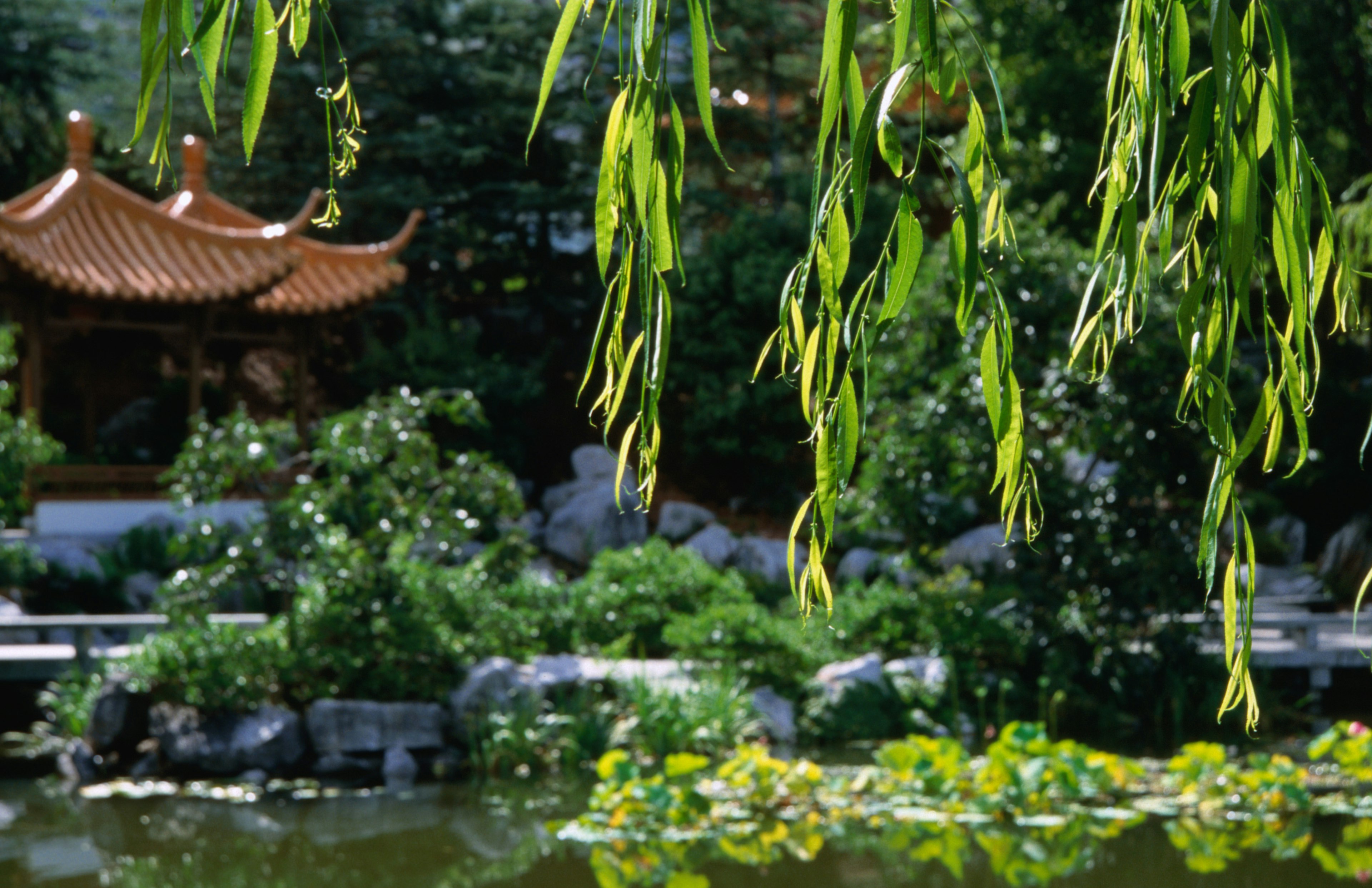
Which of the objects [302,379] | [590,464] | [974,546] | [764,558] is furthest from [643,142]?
[590,464]

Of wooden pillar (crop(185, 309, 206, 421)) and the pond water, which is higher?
wooden pillar (crop(185, 309, 206, 421))

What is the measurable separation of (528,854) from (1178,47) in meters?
4.50

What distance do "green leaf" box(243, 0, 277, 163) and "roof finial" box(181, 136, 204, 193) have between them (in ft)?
37.4

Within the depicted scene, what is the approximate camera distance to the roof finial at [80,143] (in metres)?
10.8

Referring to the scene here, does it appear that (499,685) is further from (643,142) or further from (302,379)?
(302,379)

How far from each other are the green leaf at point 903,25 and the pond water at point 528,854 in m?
3.80

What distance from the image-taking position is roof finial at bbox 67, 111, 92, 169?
10.8 meters

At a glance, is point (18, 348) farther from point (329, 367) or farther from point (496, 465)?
point (496, 465)

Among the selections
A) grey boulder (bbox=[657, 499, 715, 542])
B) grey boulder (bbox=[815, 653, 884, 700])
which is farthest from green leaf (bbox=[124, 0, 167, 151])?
grey boulder (bbox=[657, 499, 715, 542])

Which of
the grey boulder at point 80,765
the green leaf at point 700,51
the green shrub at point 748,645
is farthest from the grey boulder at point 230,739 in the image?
the green leaf at point 700,51

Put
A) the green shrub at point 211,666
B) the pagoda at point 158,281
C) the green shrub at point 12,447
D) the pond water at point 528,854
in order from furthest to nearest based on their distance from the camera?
the pagoda at point 158,281 < the green shrub at point 12,447 < the green shrub at point 211,666 < the pond water at point 528,854

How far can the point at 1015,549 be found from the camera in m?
7.85

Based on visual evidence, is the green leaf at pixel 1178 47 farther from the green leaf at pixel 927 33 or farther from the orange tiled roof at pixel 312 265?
the orange tiled roof at pixel 312 265

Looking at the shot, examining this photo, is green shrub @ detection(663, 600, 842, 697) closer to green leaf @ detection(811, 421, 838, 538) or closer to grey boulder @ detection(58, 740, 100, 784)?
grey boulder @ detection(58, 740, 100, 784)
